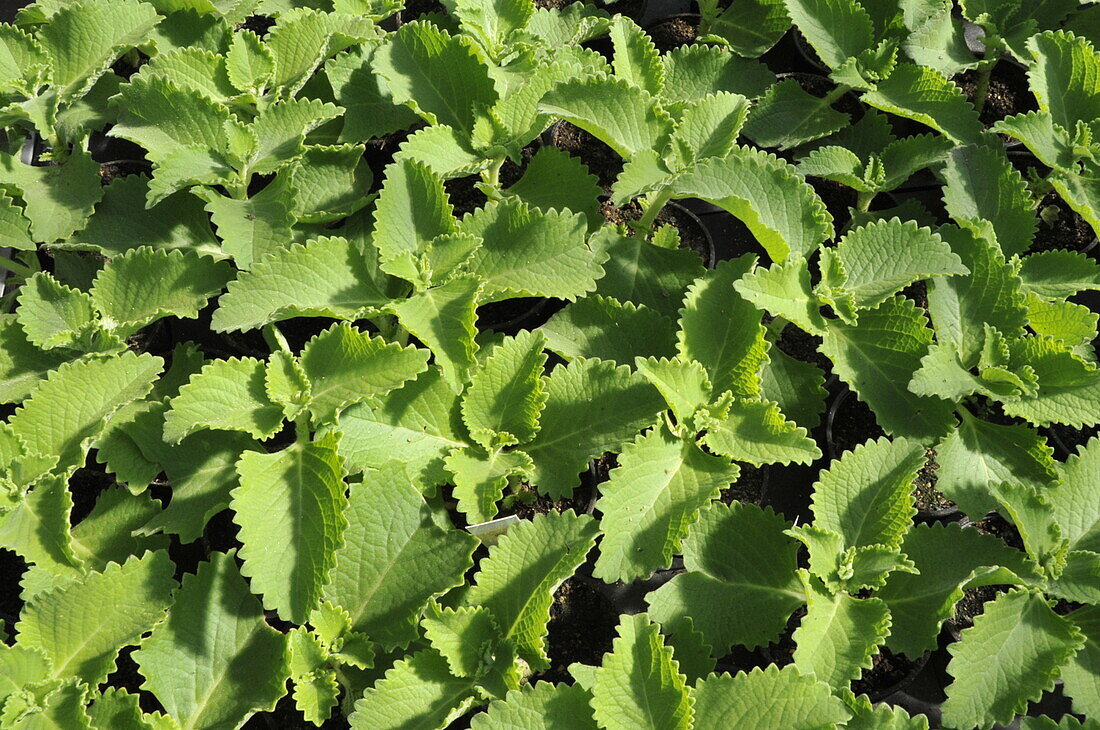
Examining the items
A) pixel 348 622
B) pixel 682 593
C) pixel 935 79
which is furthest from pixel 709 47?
pixel 348 622

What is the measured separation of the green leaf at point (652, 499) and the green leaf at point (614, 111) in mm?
689

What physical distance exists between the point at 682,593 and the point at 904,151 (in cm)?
133

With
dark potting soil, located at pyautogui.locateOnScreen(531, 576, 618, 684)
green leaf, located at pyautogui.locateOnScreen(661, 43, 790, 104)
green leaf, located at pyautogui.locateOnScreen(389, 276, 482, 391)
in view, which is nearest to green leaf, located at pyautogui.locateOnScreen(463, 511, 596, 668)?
dark potting soil, located at pyautogui.locateOnScreen(531, 576, 618, 684)

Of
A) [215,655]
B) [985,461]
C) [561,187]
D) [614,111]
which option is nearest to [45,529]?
[215,655]

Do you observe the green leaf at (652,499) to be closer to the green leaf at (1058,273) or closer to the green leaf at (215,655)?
the green leaf at (215,655)

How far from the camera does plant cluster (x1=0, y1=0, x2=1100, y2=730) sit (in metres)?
1.77

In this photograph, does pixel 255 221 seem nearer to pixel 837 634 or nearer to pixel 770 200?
pixel 770 200

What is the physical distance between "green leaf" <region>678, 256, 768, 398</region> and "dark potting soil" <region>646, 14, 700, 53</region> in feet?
3.70

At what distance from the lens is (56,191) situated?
2.32 m

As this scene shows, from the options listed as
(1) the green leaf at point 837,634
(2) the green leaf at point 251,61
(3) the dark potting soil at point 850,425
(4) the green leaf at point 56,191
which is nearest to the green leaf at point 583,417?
(1) the green leaf at point 837,634

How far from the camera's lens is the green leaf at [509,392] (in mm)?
1923

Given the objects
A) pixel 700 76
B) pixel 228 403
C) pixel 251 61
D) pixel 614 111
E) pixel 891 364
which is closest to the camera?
pixel 228 403

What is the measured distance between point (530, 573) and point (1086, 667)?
3.71 ft

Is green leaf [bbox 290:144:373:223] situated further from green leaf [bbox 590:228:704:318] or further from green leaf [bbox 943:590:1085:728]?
green leaf [bbox 943:590:1085:728]
